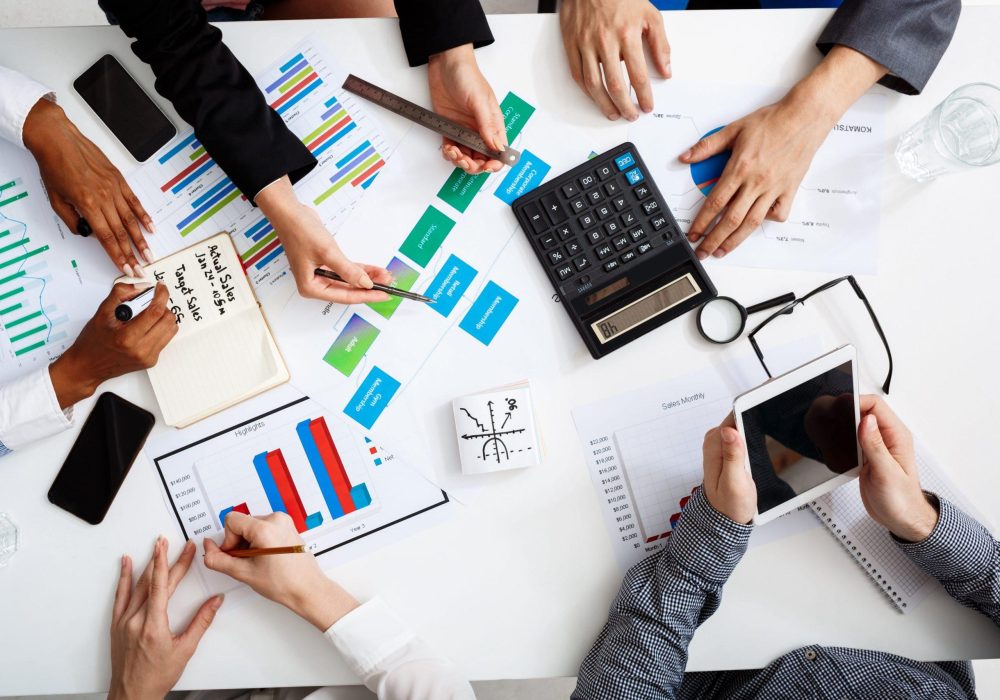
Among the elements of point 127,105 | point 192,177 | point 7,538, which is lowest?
point 7,538

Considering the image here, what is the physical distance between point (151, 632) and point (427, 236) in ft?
2.33

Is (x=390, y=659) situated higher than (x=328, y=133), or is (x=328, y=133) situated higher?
(x=328, y=133)

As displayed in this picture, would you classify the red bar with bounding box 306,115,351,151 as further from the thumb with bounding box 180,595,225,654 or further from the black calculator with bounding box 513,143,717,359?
the thumb with bounding box 180,595,225,654

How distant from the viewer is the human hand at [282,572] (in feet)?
3.02

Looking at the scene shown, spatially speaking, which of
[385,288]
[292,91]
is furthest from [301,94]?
[385,288]

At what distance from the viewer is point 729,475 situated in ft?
2.74

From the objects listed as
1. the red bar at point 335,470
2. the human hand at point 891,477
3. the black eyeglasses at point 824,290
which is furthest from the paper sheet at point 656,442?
the red bar at point 335,470

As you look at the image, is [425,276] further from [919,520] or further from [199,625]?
[919,520]

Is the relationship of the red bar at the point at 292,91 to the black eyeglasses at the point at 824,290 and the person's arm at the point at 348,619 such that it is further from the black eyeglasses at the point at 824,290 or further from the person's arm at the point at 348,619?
the black eyeglasses at the point at 824,290

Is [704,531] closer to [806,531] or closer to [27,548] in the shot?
[806,531]

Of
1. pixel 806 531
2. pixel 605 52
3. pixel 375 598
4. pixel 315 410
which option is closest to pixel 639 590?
pixel 806 531

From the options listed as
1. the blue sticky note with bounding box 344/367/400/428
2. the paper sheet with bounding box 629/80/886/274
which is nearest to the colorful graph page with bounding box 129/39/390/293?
the blue sticky note with bounding box 344/367/400/428

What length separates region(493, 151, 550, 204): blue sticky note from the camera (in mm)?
978

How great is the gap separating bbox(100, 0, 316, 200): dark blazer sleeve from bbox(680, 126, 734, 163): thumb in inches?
22.9
